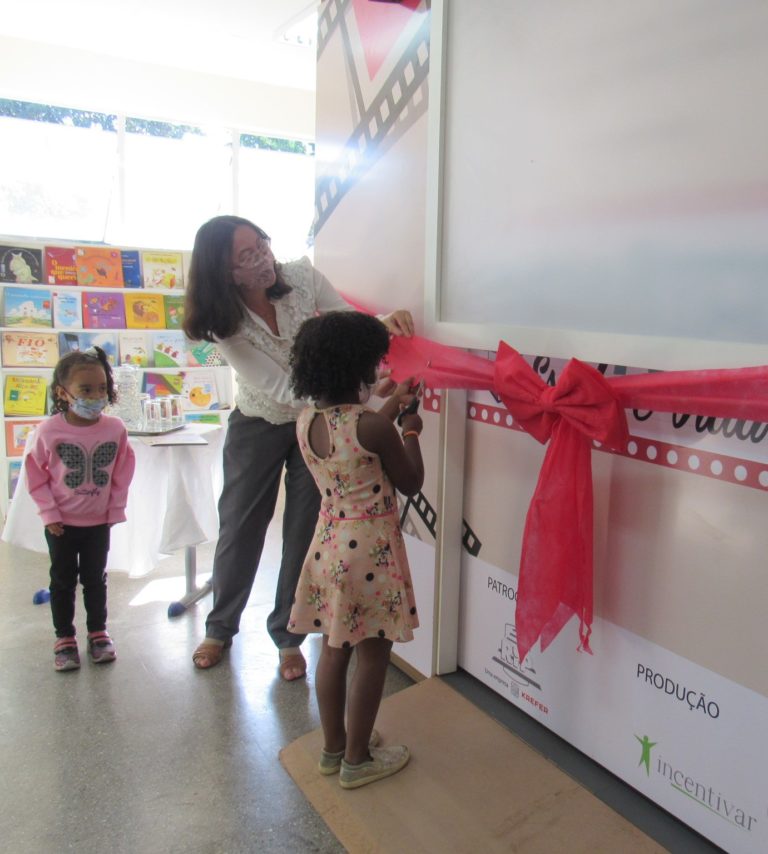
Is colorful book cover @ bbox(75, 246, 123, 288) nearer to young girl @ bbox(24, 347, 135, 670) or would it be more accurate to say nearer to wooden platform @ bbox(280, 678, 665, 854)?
young girl @ bbox(24, 347, 135, 670)

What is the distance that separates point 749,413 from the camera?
1.22 meters

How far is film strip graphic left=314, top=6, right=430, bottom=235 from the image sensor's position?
2078 millimetres

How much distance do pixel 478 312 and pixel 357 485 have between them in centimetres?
59

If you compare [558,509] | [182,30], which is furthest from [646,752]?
[182,30]

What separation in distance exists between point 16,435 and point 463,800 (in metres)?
3.62

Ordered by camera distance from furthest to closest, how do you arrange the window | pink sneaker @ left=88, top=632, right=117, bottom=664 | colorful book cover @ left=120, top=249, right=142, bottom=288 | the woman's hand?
the window
colorful book cover @ left=120, top=249, right=142, bottom=288
pink sneaker @ left=88, top=632, right=117, bottom=664
the woman's hand

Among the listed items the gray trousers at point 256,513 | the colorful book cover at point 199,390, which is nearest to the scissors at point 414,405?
the gray trousers at point 256,513

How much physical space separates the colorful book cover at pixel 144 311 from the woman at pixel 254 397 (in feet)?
8.47

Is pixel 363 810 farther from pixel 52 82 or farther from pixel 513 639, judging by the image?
pixel 52 82

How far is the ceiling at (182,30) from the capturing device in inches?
189

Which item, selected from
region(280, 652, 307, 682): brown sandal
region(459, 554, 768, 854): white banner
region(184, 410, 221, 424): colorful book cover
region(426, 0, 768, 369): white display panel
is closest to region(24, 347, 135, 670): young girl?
region(280, 652, 307, 682): brown sandal

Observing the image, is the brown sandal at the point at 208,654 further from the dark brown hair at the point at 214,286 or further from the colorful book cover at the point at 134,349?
the colorful book cover at the point at 134,349

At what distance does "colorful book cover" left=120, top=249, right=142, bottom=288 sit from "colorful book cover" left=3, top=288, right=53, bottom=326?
476 mm

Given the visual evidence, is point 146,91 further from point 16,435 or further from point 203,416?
point 16,435
